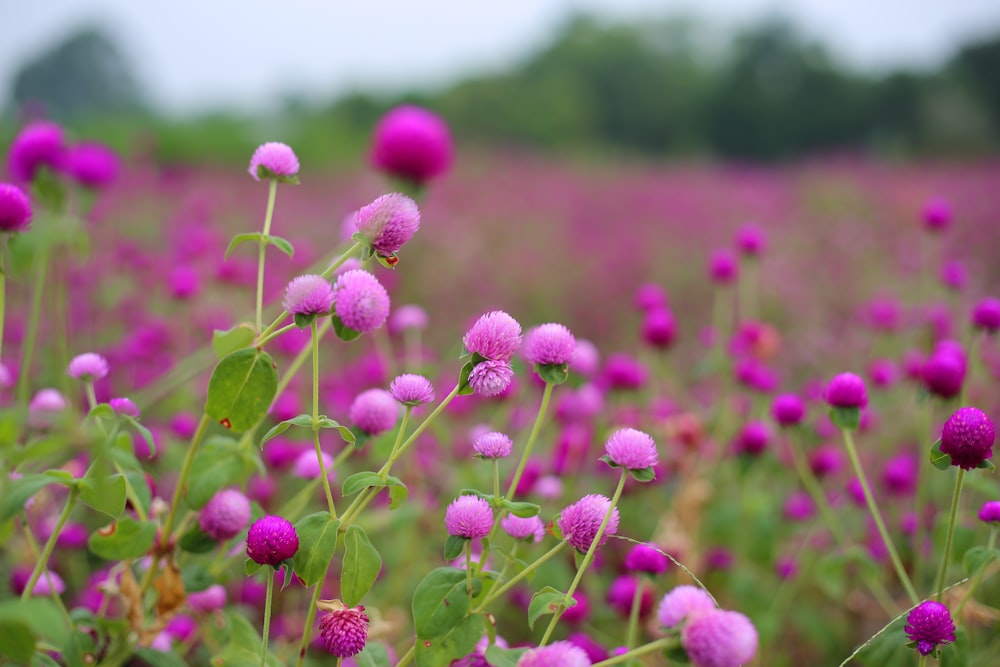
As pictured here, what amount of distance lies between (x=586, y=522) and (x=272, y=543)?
0.28 meters

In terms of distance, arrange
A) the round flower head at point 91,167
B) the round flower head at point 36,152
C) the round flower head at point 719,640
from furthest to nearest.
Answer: the round flower head at point 91,167, the round flower head at point 36,152, the round flower head at point 719,640

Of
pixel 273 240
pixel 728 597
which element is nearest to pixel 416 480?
pixel 728 597

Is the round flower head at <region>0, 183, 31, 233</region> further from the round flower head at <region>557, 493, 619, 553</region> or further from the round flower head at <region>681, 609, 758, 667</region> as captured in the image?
the round flower head at <region>681, 609, 758, 667</region>

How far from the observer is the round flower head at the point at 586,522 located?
2.28 feet

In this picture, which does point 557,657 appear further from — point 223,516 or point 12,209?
point 12,209

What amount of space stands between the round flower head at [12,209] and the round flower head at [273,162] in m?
0.27

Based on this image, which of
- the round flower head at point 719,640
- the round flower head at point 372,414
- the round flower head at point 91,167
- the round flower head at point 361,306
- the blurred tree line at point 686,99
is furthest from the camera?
the blurred tree line at point 686,99

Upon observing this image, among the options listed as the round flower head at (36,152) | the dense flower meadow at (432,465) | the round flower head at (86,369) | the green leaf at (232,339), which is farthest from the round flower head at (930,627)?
the round flower head at (36,152)

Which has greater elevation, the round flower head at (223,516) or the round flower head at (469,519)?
the round flower head at (469,519)

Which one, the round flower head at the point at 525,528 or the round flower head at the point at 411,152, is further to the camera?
the round flower head at the point at 411,152

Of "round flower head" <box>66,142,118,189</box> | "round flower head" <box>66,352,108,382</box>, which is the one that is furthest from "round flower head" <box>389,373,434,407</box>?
"round flower head" <box>66,142,118,189</box>

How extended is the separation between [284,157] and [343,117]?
14301mm

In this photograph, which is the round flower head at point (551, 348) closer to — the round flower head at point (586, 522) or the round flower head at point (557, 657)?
the round flower head at point (586, 522)

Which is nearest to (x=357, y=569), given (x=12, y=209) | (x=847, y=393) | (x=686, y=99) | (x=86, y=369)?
(x=86, y=369)
